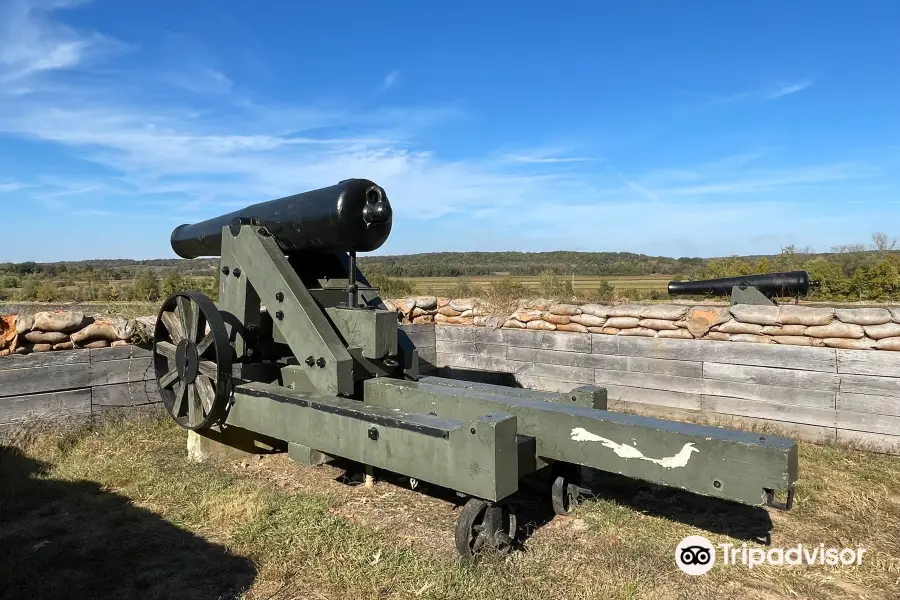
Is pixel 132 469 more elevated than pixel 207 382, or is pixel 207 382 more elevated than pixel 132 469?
pixel 207 382

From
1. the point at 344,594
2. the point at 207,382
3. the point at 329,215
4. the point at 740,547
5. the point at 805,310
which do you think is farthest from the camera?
the point at 805,310

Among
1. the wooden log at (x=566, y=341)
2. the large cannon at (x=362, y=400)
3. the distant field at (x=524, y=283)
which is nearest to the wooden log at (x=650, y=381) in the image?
the wooden log at (x=566, y=341)

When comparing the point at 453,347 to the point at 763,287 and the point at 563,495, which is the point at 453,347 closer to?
the point at 763,287

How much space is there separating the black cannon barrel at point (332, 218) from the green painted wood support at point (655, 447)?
59.5 inches

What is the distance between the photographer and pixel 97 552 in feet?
13.2

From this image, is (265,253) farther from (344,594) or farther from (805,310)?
(805,310)

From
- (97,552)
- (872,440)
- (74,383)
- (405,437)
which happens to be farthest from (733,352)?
(74,383)

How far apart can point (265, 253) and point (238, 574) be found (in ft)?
8.12

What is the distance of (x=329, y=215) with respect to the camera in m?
4.86

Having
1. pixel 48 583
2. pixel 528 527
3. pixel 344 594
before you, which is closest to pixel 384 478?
pixel 528 527

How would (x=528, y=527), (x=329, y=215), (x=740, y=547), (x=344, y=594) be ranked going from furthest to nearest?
1. (x=329, y=215)
2. (x=528, y=527)
3. (x=740, y=547)
4. (x=344, y=594)

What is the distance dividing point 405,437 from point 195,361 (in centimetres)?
243

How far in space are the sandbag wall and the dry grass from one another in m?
1.29

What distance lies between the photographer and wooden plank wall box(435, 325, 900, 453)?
20.1 ft
